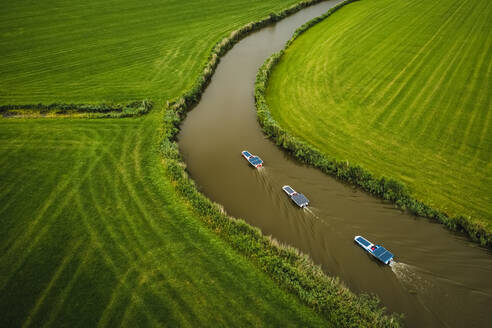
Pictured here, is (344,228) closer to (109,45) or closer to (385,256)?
(385,256)

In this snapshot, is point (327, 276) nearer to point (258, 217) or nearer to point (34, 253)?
point (258, 217)

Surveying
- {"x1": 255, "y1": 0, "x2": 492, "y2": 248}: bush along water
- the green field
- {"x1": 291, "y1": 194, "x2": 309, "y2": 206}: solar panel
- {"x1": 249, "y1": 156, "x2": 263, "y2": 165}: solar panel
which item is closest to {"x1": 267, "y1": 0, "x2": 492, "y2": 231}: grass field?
{"x1": 255, "y1": 0, "x2": 492, "y2": 248}: bush along water

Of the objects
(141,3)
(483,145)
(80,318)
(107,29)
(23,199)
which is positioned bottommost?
(80,318)

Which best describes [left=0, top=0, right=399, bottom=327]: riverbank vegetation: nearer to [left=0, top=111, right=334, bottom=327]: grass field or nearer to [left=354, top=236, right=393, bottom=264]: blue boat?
[left=0, top=111, right=334, bottom=327]: grass field

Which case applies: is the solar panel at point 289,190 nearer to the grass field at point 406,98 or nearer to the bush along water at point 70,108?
the grass field at point 406,98

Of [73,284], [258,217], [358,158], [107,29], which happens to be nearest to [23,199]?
[73,284]

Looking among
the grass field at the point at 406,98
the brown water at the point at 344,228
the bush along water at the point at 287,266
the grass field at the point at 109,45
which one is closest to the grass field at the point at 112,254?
the bush along water at the point at 287,266
